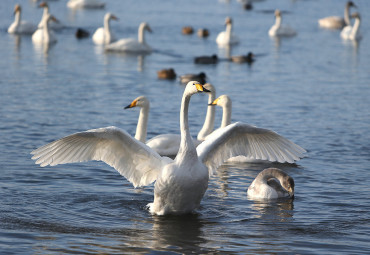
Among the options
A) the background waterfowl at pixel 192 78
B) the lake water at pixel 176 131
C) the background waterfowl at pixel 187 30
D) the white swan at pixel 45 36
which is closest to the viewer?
the lake water at pixel 176 131

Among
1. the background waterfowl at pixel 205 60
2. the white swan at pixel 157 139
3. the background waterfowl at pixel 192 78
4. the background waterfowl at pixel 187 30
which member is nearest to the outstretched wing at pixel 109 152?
the white swan at pixel 157 139

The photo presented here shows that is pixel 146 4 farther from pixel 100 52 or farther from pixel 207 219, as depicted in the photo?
pixel 207 219

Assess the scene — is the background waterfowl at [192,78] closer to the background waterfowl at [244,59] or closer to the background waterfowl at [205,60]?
the background waterfowl at [205,60]

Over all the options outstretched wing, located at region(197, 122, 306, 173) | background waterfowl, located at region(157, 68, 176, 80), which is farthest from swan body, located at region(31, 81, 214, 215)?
background waterfowl, located at region(157, 68, 176, 80)

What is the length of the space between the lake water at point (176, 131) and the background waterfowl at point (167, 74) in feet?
1.15

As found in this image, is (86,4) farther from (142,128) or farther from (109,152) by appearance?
(109,152)

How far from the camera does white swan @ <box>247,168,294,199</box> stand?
406 inches

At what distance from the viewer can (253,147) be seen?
33.0 feet

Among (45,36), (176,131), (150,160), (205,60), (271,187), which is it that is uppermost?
(45,36)

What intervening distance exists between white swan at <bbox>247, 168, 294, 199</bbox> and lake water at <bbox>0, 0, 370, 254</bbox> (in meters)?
0.16

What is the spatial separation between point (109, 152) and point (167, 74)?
37.9 ft

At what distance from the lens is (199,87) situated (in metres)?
8.77

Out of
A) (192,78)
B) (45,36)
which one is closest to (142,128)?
(192,78)

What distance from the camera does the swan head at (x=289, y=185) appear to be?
10.4 meters
